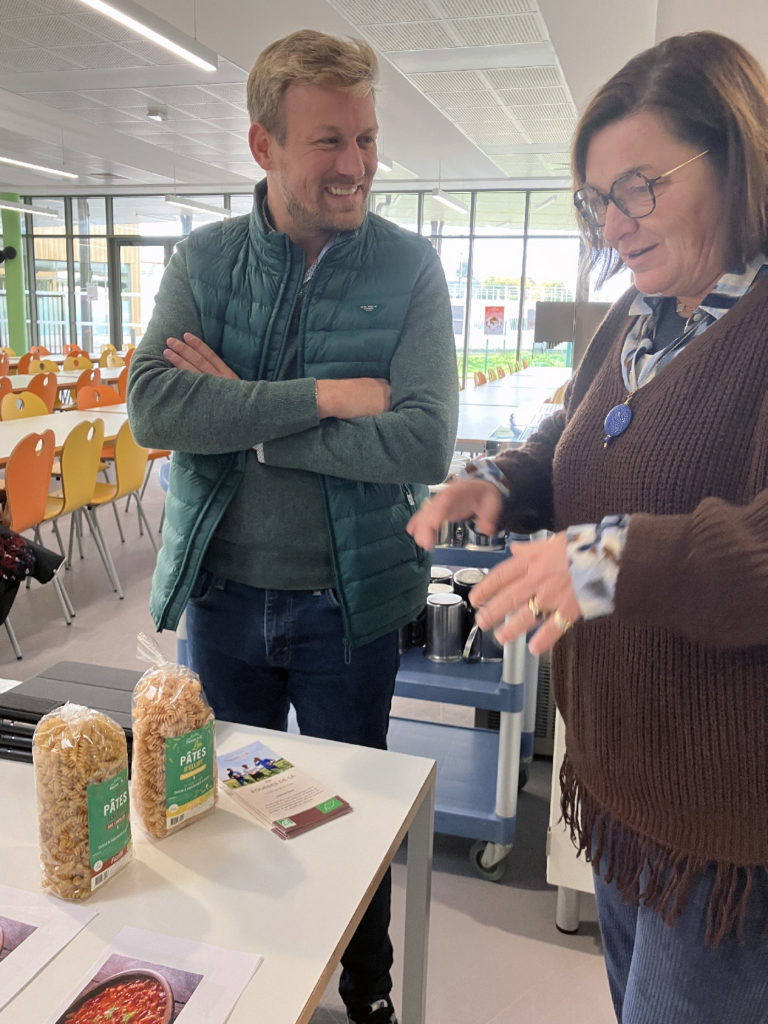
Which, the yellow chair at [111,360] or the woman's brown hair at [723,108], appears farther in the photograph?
the yellow chair at [111,360]

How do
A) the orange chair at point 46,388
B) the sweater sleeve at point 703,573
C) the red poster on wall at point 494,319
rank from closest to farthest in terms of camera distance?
the sweater sleeve at point 703,573 < the orange chair at point 46,388 < the red poster on wall at point 494,319

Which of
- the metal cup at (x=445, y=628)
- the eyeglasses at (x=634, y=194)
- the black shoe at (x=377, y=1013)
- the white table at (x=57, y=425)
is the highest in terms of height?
the eyeglasses at (x=634, y=194)

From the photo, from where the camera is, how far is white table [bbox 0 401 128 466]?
14.3 feet

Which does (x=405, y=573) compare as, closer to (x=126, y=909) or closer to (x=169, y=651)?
(x=126, y=909)

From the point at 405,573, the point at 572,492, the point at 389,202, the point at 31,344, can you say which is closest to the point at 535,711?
the point at 405,573

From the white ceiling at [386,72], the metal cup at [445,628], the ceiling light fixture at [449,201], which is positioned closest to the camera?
the metal cup at [445,628]

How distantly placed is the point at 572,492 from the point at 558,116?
7.57 metres

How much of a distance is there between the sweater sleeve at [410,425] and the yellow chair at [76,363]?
8.74 meters

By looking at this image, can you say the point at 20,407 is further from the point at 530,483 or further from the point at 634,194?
the point at 634,194

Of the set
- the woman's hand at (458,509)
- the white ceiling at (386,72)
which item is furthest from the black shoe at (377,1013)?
the white ceiling at (386,72)

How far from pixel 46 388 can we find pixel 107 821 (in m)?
6.43

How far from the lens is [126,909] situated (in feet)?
2.82

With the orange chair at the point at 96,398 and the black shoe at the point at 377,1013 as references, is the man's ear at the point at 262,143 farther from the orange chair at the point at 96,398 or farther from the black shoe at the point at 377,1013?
the orange chair at the point at 96,398

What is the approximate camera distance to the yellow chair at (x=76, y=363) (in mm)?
9312
